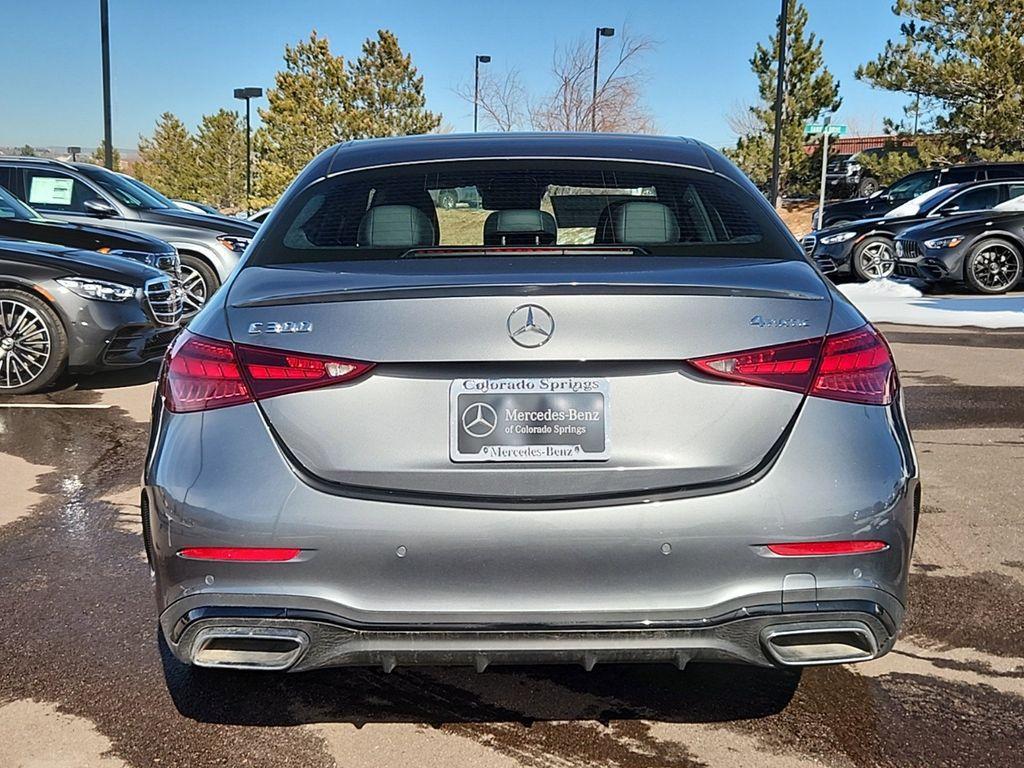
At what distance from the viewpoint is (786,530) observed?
2.37 meters

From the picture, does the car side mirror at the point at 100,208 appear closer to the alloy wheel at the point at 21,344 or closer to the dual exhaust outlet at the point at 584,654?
the alloy wheel at the point at 21,344

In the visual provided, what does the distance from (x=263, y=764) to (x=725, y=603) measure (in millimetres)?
1230

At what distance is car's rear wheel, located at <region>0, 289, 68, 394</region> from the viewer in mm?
7426

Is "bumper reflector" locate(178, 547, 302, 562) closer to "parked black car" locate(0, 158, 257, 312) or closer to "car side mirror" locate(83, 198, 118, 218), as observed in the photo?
"parked black car" locate(0, 158, 257, 312)

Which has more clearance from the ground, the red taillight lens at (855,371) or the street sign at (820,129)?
the street sign at (820,129)

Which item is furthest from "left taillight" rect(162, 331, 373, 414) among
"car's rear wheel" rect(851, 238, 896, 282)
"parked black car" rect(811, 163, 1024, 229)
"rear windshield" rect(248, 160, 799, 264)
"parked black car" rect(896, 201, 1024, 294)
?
"parked black car" rect(811, 163, 1024, 229)

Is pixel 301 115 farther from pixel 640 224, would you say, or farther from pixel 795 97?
pixel 640 224

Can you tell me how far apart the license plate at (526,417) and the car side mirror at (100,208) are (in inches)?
419

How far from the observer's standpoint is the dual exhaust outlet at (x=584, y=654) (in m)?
2.42

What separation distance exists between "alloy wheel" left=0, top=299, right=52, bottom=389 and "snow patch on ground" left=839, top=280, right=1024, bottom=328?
823cm

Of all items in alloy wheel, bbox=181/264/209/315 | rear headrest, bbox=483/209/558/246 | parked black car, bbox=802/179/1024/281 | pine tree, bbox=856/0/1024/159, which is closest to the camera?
rear headrest, bbox=483/209/558/246

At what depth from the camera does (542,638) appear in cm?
241

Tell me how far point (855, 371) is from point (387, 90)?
134ft

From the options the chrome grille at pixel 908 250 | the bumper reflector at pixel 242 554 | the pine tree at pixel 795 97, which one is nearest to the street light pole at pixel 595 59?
the pine tree at pixel 795 97
